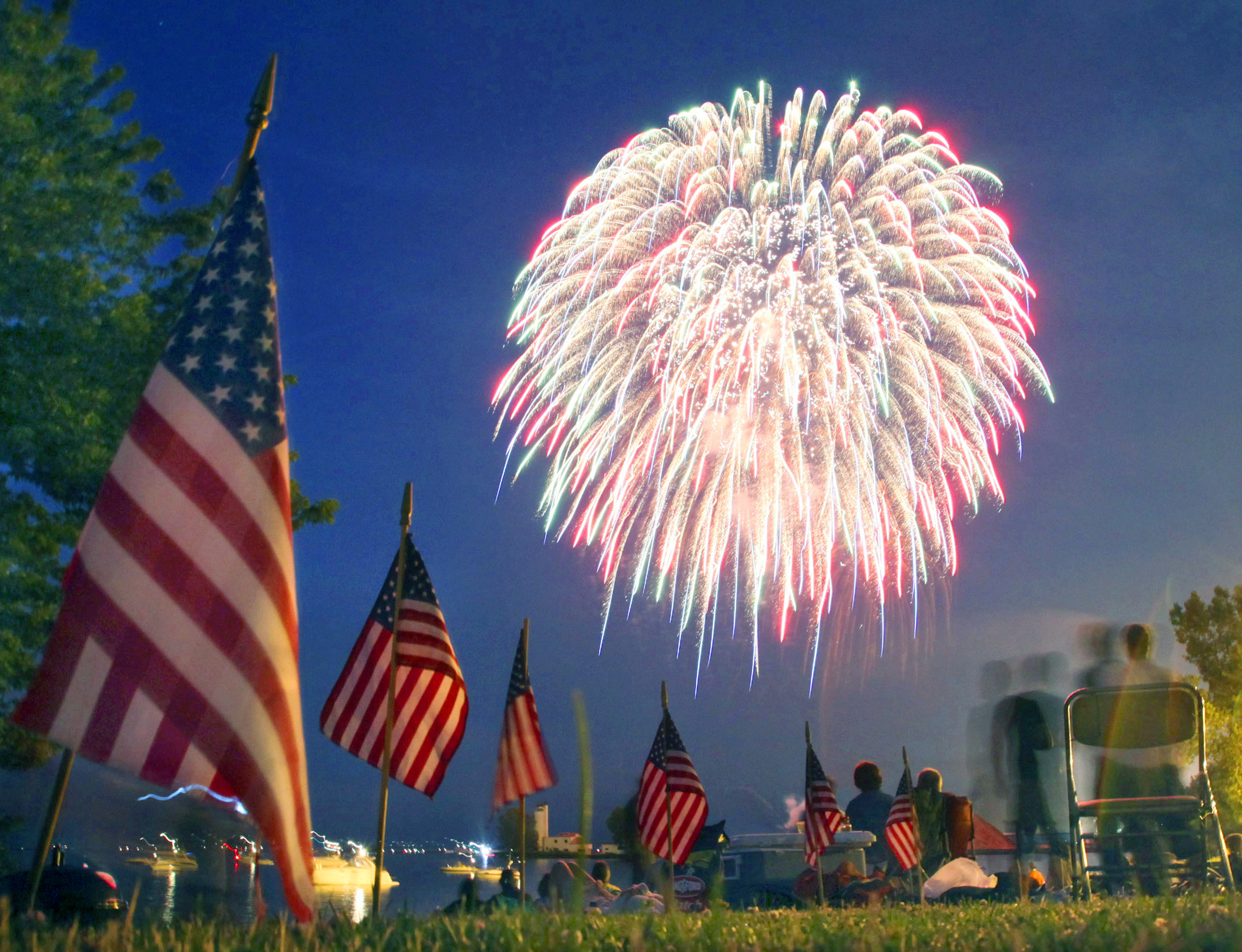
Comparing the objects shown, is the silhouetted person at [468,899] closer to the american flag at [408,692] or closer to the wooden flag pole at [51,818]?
the wooden flag pole at [51,818]

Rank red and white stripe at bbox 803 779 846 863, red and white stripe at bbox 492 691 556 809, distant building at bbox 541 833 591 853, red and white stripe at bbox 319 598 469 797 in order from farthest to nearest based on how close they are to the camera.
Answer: distant building at bbox 541 833 591 853 → red and white stripe at bbox 803 779 846 863 → red and white stripe at bbox 492 691 556 809 → red and white stripe at bbox 319 598 469 797

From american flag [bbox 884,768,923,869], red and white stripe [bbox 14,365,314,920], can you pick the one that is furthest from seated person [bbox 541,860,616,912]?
american flag [bbox 884,768,923,869]

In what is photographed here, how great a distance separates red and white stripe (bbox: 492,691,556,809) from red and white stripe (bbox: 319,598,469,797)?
3916mm

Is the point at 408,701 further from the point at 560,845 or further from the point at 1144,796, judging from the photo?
the point at 560,845

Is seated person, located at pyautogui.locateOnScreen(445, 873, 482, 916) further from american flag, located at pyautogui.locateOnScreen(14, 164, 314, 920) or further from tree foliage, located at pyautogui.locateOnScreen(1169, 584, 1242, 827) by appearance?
tree foliage, located at pyautogui.locateOnScreen(1169, 584, 1242, 827)

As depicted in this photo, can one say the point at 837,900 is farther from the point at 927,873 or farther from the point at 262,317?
the point at 262,317

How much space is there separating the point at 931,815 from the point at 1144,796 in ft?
31.2

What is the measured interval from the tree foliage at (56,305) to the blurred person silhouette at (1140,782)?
15.2 meters

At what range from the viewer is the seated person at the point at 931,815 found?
1656cm

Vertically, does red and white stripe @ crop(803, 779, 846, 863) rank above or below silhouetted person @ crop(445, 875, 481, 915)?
above

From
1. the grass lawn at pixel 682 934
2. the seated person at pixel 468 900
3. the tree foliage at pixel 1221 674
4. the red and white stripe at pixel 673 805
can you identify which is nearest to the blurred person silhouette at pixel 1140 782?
the grass lawn at pixel 682 934

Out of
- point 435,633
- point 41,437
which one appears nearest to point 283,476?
point 435,633

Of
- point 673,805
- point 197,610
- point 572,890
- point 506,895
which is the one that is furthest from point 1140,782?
point 673,805

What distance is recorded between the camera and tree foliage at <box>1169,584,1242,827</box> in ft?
113
